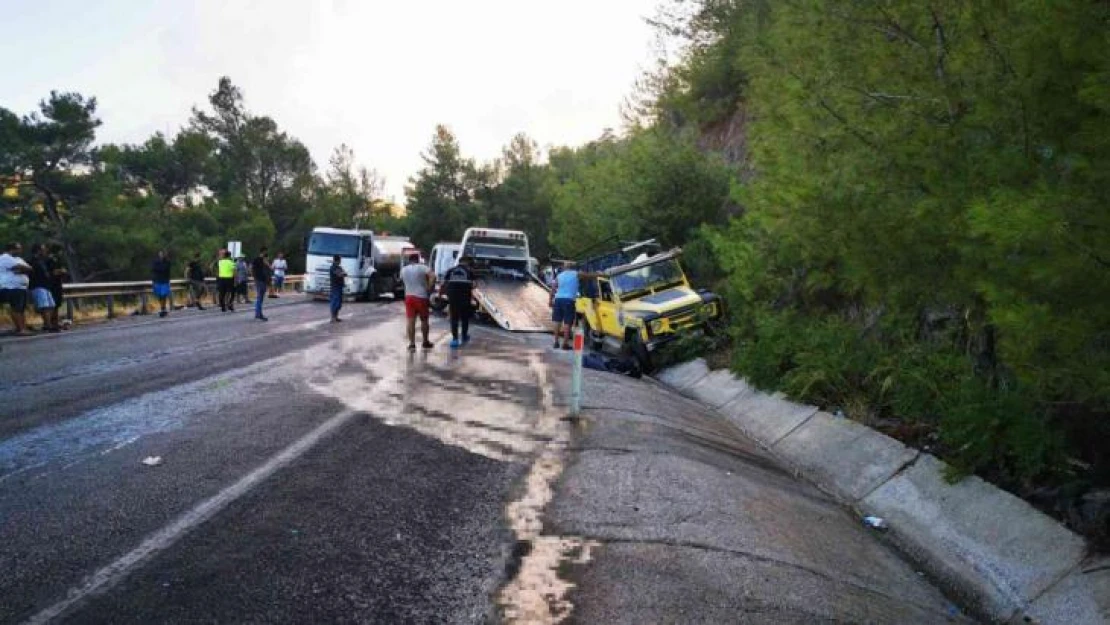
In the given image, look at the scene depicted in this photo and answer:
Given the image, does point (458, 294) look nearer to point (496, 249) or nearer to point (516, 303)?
point (516, 303)

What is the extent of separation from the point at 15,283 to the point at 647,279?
1252 centimetres

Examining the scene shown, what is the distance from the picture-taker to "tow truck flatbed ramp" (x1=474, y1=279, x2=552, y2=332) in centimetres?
2109

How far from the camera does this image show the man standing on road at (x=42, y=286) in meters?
16.6

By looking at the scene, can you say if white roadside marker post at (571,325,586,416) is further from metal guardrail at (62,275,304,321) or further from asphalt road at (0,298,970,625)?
metal guardrail at (62,275,304,321)

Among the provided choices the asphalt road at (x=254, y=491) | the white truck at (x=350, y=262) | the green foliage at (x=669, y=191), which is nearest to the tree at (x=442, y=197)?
the white truck at (x=350, y=262)

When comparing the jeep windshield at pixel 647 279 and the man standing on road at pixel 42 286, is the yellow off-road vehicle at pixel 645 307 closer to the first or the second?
the jeep windshield at pixel 647 279

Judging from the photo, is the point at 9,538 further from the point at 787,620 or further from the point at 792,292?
the point at 792,292

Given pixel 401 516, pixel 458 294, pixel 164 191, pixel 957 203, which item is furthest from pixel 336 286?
pixel 164 191

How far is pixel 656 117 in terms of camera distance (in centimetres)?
3659

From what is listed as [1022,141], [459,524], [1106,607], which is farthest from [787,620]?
[1022,141]

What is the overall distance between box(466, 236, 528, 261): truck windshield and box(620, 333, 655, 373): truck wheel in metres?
9.88

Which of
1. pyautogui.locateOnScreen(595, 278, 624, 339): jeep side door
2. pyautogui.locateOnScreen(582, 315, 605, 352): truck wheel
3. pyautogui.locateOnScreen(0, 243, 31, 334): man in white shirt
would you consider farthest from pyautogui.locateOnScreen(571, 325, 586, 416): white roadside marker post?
pyautogui.locateOnScreen(0, 243, 31, 334): man in white shirt

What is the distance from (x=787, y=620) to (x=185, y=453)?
4809 millimetres

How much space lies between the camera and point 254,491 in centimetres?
548
